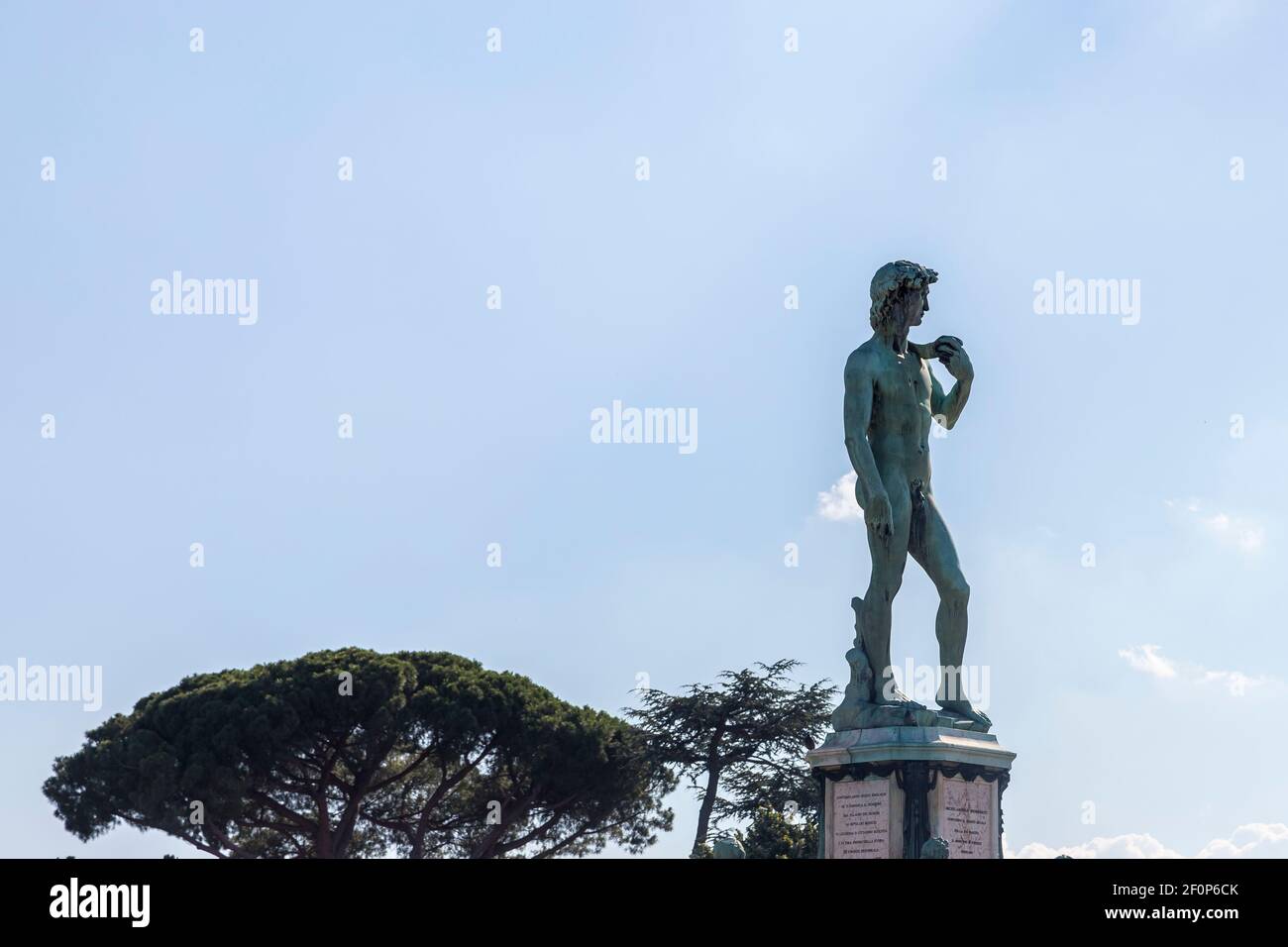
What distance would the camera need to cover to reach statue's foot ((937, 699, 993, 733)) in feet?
56.1

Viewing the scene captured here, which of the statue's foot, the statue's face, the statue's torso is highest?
the statue's face

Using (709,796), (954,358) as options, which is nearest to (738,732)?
(709,796)

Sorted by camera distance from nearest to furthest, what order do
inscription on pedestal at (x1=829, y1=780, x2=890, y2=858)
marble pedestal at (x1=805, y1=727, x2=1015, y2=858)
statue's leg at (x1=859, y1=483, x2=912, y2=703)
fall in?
marble pedestal at (x1=805, y1=727, x2=1015, y2=858), inscription on pedestal at (x1=829, y1=780, x2=890, y2=858), statue's leg at (x1=859, y1=483, x2=912, y2=703)

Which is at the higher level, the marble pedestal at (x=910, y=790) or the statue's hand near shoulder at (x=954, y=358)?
the statue's hand near shoulder at (x=954, y=358)

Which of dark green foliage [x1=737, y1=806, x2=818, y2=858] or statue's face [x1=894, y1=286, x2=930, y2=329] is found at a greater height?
statue's face [x1=894, y1=286, x2=930, y2=329]

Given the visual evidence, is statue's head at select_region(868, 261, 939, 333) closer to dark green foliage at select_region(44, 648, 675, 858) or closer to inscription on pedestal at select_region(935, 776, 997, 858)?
inscription on pedestal at select_region(935, 776, 997, 858)

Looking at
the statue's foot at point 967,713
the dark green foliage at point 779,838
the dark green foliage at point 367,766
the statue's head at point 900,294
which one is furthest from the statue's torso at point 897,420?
the dark green foliage at point 367,766

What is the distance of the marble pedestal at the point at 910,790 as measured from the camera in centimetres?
1642

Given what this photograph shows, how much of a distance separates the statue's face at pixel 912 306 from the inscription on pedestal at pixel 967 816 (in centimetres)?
416

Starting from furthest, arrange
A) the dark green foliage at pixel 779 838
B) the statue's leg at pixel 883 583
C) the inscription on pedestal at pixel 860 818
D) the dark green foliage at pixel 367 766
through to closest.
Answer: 1. the dark green foliage at pixel 367 766
2. the dark green foliage at pixel 779 838
3. the statue's leg at pixel 883 583
4. the inscription on pedestal at pixel 860 818

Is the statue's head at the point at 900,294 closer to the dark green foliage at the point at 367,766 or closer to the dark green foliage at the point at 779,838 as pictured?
the dark green foliage at the point at 779,838

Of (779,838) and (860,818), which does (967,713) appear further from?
(779,838)

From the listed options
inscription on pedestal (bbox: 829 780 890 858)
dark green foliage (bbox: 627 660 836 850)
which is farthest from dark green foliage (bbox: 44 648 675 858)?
inscription on pedestal (bbox: 829 780 890 858)
